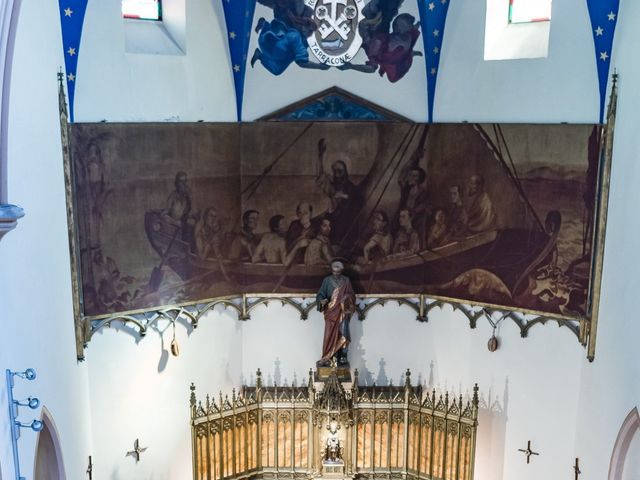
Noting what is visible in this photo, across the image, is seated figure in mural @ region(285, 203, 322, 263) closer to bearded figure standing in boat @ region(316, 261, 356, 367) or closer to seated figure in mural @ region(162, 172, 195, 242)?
bearded figure standing in boat @ region(316, 261, 356, 367)

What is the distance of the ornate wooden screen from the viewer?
43.5ft

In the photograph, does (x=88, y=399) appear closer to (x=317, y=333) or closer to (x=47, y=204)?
(x=47, y=204)

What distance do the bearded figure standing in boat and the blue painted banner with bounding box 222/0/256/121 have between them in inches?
139

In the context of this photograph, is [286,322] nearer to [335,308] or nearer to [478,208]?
[335,308]

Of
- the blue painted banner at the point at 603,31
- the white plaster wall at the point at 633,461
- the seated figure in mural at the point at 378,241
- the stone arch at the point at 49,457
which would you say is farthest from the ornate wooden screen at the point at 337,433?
the blue painted banner at the point at 603,31

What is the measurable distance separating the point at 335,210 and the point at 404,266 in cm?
175

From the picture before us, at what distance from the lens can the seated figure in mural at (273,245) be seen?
543 inches

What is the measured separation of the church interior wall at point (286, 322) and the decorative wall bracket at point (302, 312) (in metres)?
0.18

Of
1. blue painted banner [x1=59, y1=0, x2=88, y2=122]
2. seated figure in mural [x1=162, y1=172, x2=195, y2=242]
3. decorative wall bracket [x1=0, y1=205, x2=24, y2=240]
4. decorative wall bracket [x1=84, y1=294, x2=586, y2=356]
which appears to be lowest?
decorative wall bracket [x1=84, y1=294, x2=586, y2=356]

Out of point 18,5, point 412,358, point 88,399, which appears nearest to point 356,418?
point 412,358

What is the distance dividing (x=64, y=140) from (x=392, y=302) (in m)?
6.89

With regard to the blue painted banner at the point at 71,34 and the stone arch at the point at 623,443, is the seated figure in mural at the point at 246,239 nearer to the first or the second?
the blue painted banner at the point at 71,34

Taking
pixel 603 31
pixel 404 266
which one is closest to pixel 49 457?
pixel 404 266

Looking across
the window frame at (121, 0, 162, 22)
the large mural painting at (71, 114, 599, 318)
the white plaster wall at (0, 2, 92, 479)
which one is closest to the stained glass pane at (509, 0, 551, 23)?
the large mural painting at (71, 114, 599, 318)
